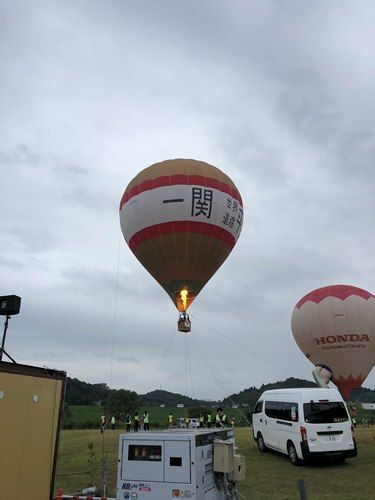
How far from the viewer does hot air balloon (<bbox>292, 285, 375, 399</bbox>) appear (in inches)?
1032

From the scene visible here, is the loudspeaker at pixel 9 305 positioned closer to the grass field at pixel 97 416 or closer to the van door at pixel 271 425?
the van door at pixel 271 425

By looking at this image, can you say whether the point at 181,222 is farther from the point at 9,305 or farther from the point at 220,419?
the point at 220,419

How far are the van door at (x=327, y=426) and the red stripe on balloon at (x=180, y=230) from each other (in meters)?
9.56

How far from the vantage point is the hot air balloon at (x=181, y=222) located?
21.2m

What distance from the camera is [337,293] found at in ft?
88.9

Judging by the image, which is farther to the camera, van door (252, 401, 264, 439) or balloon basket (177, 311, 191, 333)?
balloon basket (177, 311, 191, 333)

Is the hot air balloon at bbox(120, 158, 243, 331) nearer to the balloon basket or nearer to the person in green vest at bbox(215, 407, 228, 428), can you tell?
the balloon basket

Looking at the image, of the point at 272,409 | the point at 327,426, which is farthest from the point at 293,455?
the point at 272,409

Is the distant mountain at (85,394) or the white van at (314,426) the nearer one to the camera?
the white van at (314,426)

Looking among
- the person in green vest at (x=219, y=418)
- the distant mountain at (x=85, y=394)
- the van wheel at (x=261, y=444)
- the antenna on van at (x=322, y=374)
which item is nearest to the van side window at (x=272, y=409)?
the van wheel at (x=261, y=444)

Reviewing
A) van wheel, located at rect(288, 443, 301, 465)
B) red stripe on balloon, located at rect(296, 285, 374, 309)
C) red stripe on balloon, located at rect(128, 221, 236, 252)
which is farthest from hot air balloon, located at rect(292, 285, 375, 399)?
van wheel, located at rect(288, 443, 301, 465)

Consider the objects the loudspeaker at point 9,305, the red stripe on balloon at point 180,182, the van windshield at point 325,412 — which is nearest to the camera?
the loudspeaker at point 9,305

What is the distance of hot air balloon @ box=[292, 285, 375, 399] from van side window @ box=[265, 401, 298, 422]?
35.5 ft

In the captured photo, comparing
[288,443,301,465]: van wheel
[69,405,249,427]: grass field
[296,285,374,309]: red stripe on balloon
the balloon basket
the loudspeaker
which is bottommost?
[288,443,301,465]: van wheel
